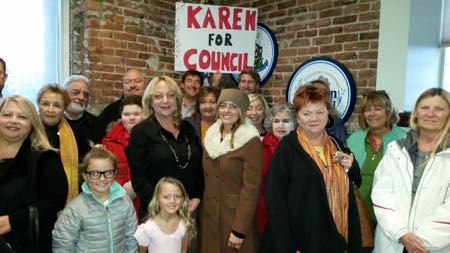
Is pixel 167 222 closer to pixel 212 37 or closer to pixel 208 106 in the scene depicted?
pixel 208 106

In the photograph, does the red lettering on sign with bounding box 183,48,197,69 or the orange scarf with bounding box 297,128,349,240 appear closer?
the orange scarf with bounding box 297,128,349,240

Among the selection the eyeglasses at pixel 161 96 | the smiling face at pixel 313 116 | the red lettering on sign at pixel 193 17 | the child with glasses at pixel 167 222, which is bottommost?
the child with glasses at pixel 167 222

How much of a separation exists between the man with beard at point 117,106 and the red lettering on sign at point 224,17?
0.92 m

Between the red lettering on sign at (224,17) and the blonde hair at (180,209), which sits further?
the red lettering on sign at (224,17)

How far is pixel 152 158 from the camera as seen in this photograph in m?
2.17

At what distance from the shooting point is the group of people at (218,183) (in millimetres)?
1835

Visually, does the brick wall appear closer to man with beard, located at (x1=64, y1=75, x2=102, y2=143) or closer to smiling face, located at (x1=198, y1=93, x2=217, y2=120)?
man with beard, located at (x1=64, y1=75, x2=102, y2=143)

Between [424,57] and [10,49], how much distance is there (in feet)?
11.7

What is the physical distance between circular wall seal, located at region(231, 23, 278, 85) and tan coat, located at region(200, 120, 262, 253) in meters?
2.04

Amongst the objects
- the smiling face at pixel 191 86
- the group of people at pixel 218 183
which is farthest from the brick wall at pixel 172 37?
the group of people at pixel 218 183

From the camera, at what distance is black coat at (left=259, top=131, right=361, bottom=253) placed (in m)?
1.85

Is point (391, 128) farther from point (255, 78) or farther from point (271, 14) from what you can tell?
point (271, 14)

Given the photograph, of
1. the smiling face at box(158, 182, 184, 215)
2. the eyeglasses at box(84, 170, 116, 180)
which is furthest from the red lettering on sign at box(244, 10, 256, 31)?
the eyeglasses at box(84, 170, 116, 180)

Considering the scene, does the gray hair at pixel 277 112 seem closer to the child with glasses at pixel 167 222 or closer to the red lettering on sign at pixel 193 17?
the child with glasses at pixel 167 222
